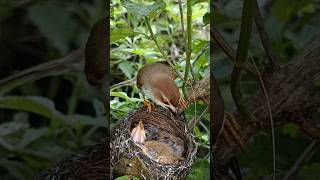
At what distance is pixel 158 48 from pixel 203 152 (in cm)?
22

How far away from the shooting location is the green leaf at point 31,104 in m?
1.21

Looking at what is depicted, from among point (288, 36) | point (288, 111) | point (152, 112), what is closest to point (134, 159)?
point (152, 112)

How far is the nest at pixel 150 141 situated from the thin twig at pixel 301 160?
0.93 feet

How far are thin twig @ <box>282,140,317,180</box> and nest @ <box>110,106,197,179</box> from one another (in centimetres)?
28

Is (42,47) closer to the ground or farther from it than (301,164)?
farther from it

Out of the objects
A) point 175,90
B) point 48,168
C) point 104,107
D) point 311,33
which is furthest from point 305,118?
point 48,168

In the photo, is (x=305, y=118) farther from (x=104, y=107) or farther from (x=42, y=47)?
(x=42, y=47)

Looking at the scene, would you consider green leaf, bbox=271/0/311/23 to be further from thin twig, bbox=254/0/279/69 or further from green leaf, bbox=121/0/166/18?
green leaf, bbox=121/0/166/18

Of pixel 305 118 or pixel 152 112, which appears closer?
pixel 152 112

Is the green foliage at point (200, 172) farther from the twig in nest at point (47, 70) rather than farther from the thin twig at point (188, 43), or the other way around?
the twig in nest at point (47, 70)

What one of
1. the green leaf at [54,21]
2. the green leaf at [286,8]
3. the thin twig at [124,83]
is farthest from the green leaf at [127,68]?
the green leaf at [286,8]

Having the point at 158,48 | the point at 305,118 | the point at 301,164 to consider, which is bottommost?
the point at 301,164

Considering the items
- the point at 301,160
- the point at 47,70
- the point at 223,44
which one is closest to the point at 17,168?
the point at 47,70

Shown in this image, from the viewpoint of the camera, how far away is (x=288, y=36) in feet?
4.61
